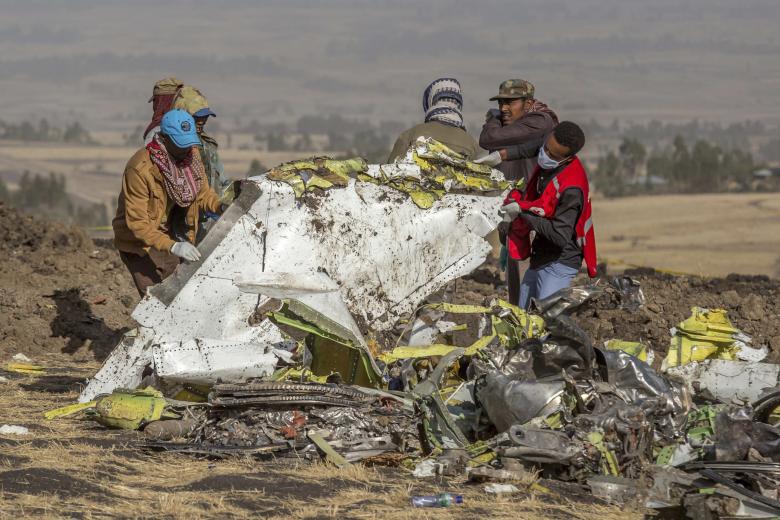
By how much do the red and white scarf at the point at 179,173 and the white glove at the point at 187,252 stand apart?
24.8 inches

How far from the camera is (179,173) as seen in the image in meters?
8.62

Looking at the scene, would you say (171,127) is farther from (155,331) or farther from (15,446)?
(15,446)

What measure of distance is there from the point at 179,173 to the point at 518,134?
2665 mm

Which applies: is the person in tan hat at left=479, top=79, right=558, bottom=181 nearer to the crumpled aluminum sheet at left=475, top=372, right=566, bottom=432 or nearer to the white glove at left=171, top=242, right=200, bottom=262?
the white glove at left=171, top=242, right=200, bottom=262

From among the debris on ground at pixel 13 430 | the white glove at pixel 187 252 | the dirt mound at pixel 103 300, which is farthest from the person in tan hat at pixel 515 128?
the debris on ground at pixel 13 430

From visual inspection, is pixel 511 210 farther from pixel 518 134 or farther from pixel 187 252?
pixel 187 252

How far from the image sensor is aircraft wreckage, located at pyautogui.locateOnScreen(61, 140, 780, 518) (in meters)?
6.62

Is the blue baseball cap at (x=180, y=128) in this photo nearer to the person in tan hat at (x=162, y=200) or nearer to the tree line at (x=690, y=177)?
the person in tan hat at (x=162, y=200)

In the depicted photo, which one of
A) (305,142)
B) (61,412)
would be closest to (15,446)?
(61,412)

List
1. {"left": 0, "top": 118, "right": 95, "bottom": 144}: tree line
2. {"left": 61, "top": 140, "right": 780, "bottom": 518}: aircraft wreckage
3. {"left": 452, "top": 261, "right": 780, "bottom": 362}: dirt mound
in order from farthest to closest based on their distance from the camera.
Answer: {"left": 0, "top": 118, "right": 95, "bottom": 144}: tree line
{"left": 452, "top": 261, "right": 780, "bottom": 362}: dirt mound
{"left": 61, "top": 140, "right": 780, "bottom": 518}: aircraft wreckage

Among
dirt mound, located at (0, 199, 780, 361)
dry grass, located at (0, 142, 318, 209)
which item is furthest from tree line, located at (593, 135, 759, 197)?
dirt mound, located at (0, 199, 780, 361)

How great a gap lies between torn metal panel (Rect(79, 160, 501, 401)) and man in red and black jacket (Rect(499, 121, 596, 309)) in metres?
0.45

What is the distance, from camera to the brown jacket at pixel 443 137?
9.83 meters

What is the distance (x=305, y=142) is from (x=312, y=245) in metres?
84.0
